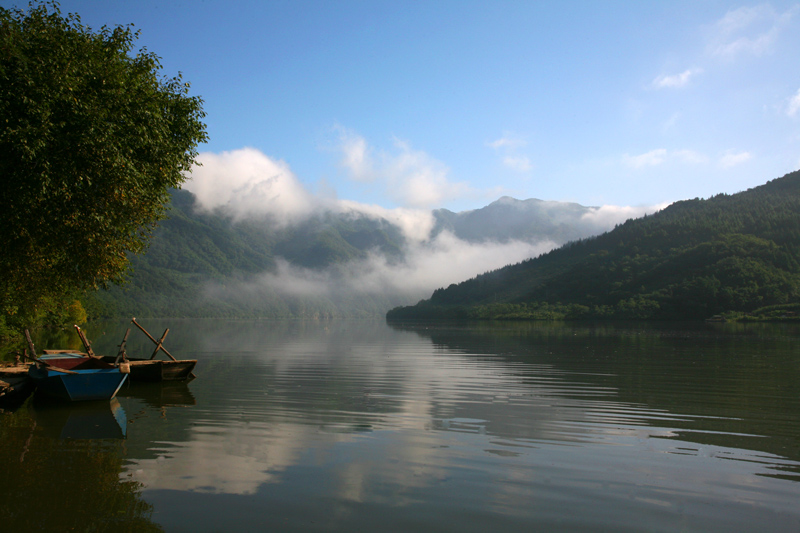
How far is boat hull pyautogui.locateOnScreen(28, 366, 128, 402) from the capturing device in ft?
65.6

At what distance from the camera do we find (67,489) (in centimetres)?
1023

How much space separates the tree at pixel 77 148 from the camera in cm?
1608

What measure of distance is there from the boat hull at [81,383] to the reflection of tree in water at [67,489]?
5875 millimetres

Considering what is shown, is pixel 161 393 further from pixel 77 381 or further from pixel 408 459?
pixel 408 459

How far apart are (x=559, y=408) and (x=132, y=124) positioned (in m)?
19.9

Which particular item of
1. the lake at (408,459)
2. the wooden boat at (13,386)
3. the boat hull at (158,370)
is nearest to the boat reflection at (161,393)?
the lake at (408,459)

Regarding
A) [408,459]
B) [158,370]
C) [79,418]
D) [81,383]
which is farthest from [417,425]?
[158,370]

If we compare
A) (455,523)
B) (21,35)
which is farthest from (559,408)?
(21,35)

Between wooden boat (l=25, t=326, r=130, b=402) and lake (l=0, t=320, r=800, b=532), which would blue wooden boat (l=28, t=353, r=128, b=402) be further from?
lake (l=0, t=320, r=800, b=532)

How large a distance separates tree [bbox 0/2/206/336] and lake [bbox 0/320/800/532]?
6312mm

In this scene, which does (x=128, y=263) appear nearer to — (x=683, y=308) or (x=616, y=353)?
(x=616, y=353)

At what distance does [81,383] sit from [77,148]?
32.1 feet

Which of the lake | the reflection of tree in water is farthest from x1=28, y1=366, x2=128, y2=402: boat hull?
the reflection of tree in water

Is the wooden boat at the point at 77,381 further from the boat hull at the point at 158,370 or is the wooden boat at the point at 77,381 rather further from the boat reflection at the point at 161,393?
the boat hull at the point at 158,370
